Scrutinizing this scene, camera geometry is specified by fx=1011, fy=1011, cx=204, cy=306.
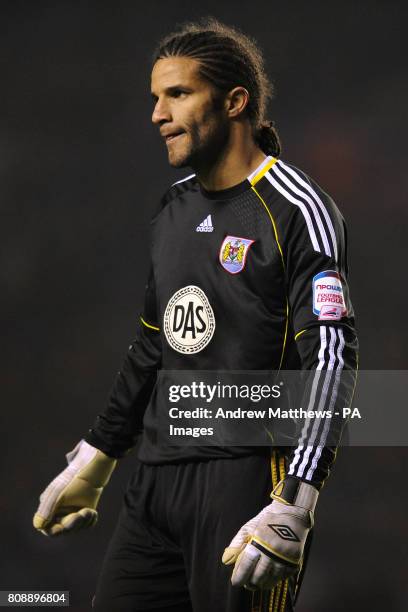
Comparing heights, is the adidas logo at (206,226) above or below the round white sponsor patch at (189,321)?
above

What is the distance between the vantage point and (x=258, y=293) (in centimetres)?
232

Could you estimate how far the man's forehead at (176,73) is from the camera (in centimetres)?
243

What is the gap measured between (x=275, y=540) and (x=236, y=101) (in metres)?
1.09

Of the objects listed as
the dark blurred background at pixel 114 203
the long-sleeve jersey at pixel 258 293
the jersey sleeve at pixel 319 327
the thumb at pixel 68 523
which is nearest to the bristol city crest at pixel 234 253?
the long-sleeve jersey at pixel 258 293

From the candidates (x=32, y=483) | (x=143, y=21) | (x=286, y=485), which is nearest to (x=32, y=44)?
(x=143, y=21)

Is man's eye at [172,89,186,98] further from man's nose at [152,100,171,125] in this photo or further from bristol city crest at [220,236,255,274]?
bristol city crest at [220,236,255,274]

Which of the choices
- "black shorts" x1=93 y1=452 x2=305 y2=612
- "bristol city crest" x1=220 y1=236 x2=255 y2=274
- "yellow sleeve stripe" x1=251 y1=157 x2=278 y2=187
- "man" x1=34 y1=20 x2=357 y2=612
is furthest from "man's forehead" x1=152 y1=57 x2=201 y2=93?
"black shorts" x1=93 y1=452 x2=305 y2=612

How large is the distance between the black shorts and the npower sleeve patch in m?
0.36

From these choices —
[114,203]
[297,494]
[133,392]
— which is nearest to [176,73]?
[133,392]

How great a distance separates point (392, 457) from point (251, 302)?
2.25 metres

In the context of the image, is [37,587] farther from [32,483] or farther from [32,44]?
[32,44]

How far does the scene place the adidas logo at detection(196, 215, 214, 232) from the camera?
246 centimetres

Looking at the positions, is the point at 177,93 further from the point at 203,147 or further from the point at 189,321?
the point at 189,321

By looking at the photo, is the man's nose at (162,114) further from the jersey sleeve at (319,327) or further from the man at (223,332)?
the jersey sleeve at (319,327)
